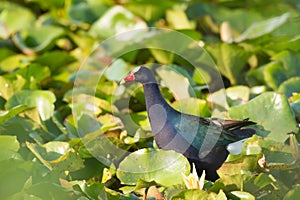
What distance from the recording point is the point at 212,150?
2.97m

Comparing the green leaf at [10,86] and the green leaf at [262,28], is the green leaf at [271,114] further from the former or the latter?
the green leaf at [10,86]

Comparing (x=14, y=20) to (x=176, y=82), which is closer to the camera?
(x=176, y=82)

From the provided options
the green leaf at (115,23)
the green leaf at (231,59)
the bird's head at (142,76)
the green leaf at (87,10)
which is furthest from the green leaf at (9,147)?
the green leaf at (87,10)

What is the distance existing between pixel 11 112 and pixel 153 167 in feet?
2.65

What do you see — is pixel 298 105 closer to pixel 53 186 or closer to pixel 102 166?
pixel 102 166

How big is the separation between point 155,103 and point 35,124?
0.72m

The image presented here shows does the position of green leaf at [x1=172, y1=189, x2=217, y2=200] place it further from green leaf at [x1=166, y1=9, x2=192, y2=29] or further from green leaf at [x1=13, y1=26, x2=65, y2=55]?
green leaf at [x1=166, y1=9, x2=192, y2=29]

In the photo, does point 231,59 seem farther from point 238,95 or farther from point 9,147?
point 9,147

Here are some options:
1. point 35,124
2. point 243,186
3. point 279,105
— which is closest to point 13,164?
point 35,124

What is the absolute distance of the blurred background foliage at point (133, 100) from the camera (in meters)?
2.79

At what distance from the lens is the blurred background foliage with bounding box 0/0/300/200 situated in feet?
9.15

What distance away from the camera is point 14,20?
5164mm

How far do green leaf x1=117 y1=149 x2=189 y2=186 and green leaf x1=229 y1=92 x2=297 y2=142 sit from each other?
1.68 ft

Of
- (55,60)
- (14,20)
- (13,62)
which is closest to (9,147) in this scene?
(55,60)
